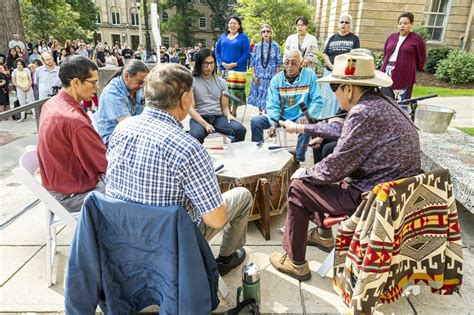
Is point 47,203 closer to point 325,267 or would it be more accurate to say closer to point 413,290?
point 325,267

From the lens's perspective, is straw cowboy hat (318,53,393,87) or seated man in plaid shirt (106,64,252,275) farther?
straw cowboy hat (318,53,393,87)

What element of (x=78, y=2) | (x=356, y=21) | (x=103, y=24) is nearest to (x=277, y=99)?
(x=356, y=21)

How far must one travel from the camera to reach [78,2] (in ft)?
111

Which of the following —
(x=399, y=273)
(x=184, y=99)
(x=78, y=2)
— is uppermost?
(x=78, y=2)

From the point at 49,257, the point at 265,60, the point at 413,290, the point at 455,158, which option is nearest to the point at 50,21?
the point at 265,60

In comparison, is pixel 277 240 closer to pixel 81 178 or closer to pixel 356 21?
pixel 81 178

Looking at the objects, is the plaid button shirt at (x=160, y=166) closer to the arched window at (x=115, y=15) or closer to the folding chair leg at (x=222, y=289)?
the folding chair leg at (x=222, y=289)

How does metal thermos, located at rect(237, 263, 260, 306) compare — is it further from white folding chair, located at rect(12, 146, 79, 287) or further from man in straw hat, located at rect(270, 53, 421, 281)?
white folding chair, located at rect(12, 146, 79, 287)

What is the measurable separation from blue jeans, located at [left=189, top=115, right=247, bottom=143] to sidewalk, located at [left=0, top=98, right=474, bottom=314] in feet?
4.72

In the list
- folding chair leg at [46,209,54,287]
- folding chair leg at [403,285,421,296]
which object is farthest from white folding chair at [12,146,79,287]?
folding chair leg at [403,285,421,296]

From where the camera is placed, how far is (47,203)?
209cm

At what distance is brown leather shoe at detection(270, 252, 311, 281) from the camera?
2.45 m

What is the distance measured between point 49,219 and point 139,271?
1.11 m

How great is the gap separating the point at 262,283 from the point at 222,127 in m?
2.41
